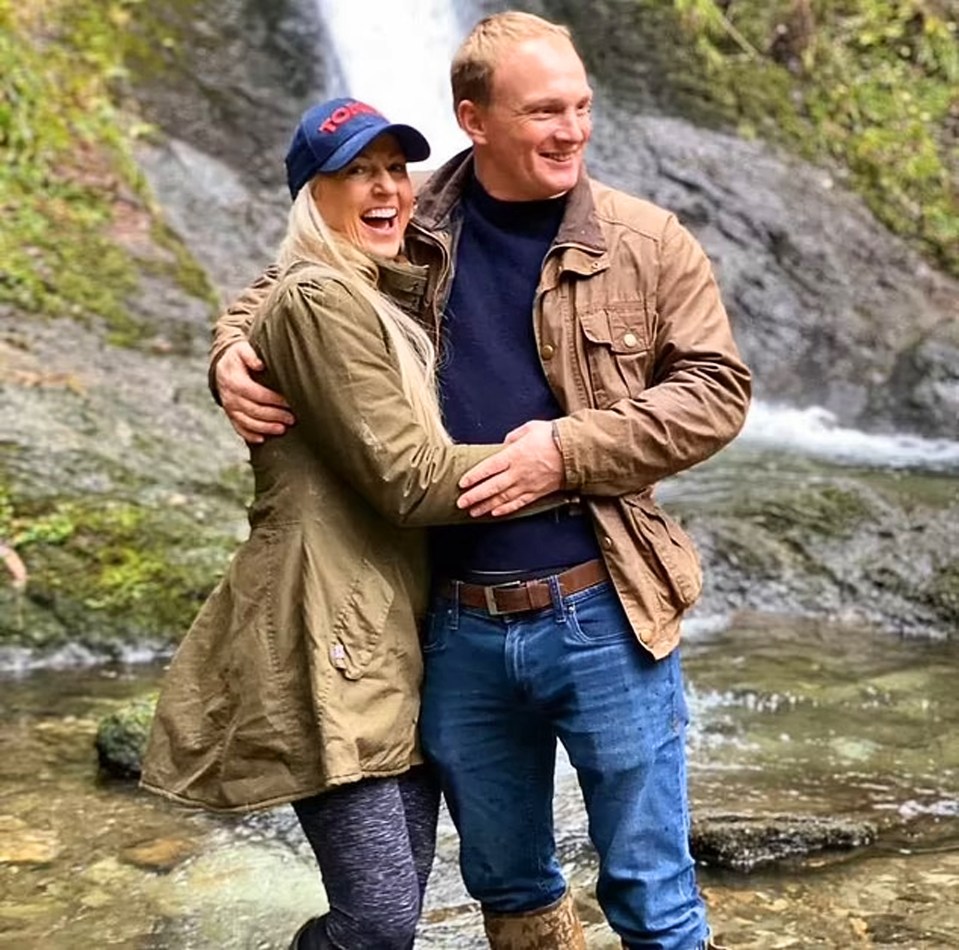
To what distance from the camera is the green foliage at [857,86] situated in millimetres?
12281

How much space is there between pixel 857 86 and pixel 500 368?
11.1 meters

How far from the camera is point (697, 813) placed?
4414mm

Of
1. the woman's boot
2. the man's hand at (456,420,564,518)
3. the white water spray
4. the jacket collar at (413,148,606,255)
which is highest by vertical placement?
the jacket collar at (413,148,606,255)

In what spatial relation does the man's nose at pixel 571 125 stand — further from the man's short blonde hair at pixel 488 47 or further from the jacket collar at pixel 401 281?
the jacket collar at pixel 401 281

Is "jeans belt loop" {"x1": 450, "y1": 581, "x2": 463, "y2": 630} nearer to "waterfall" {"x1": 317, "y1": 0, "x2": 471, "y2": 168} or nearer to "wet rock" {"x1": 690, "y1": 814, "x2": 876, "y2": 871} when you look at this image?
"wet rock" {"x1": 690, "y1": 814, "x2": 876, "y2": 871}

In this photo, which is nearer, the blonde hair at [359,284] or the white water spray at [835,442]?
the blonde hair at [359,284]

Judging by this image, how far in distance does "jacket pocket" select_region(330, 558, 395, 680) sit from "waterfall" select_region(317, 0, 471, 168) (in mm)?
9828

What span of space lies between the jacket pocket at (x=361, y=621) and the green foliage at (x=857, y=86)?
33.1 ft

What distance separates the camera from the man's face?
2693 millimetres

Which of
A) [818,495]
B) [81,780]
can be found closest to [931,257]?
[818,495]

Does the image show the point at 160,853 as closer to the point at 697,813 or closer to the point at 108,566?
the point at 697,813

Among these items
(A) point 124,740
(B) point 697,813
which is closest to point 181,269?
(A) point 124,740

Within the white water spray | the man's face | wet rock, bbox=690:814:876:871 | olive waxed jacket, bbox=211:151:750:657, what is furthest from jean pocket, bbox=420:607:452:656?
the white water spray

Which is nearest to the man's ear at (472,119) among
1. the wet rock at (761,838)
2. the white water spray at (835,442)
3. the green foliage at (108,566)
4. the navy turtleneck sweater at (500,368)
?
the navy turtleneck sweater at (500,368)
